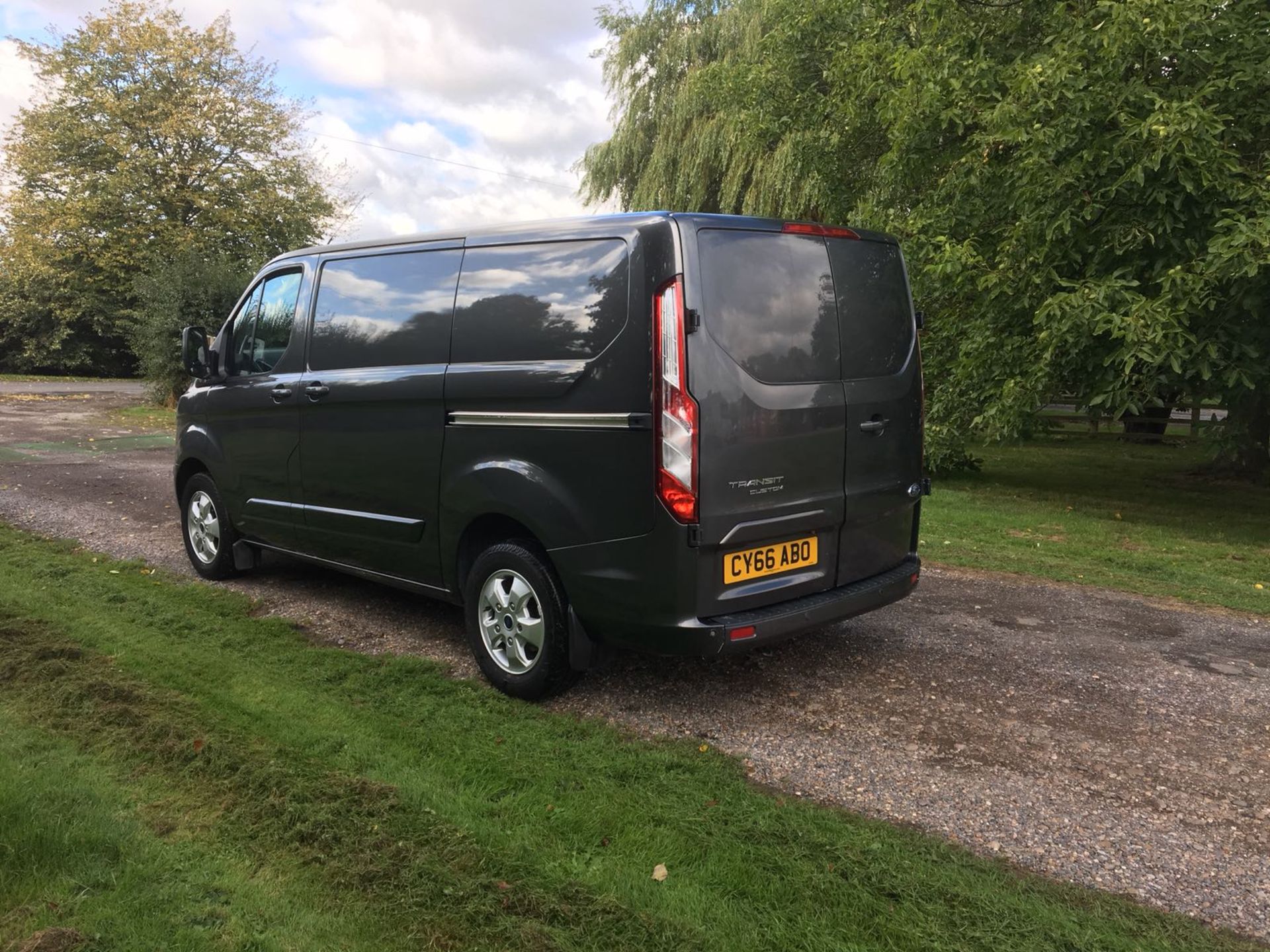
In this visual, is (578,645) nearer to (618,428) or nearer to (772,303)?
(618,428)

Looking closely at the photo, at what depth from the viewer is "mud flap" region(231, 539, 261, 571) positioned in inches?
247

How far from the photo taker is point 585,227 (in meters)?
4.02

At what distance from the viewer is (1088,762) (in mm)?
3648

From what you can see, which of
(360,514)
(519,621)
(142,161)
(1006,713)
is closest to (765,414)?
(519,621)

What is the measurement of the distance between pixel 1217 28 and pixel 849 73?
4.28m

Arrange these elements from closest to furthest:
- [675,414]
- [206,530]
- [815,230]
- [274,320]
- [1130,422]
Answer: [675,414] → [815,230] → [274,320] → [206,530] → [1130,422]

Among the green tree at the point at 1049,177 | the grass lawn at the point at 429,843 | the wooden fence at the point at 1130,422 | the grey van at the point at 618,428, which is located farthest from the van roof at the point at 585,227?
the wooden fence at the point at 1130,422

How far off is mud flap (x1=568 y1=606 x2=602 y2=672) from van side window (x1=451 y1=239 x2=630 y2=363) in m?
1.16

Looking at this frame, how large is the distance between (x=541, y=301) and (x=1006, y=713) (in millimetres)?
2769

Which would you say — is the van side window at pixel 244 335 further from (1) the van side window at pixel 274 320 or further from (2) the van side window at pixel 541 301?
(2) the van side window at pixel 541 301

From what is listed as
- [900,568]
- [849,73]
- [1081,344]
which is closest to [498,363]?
[900,568]

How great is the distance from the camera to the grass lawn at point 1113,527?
7066 mm

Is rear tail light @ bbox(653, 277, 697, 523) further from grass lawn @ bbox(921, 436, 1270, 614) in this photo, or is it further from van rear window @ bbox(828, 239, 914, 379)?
grass lawn @ bbox(921, 436, 1270, 614)

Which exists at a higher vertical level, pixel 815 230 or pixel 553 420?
pixel 815 230
